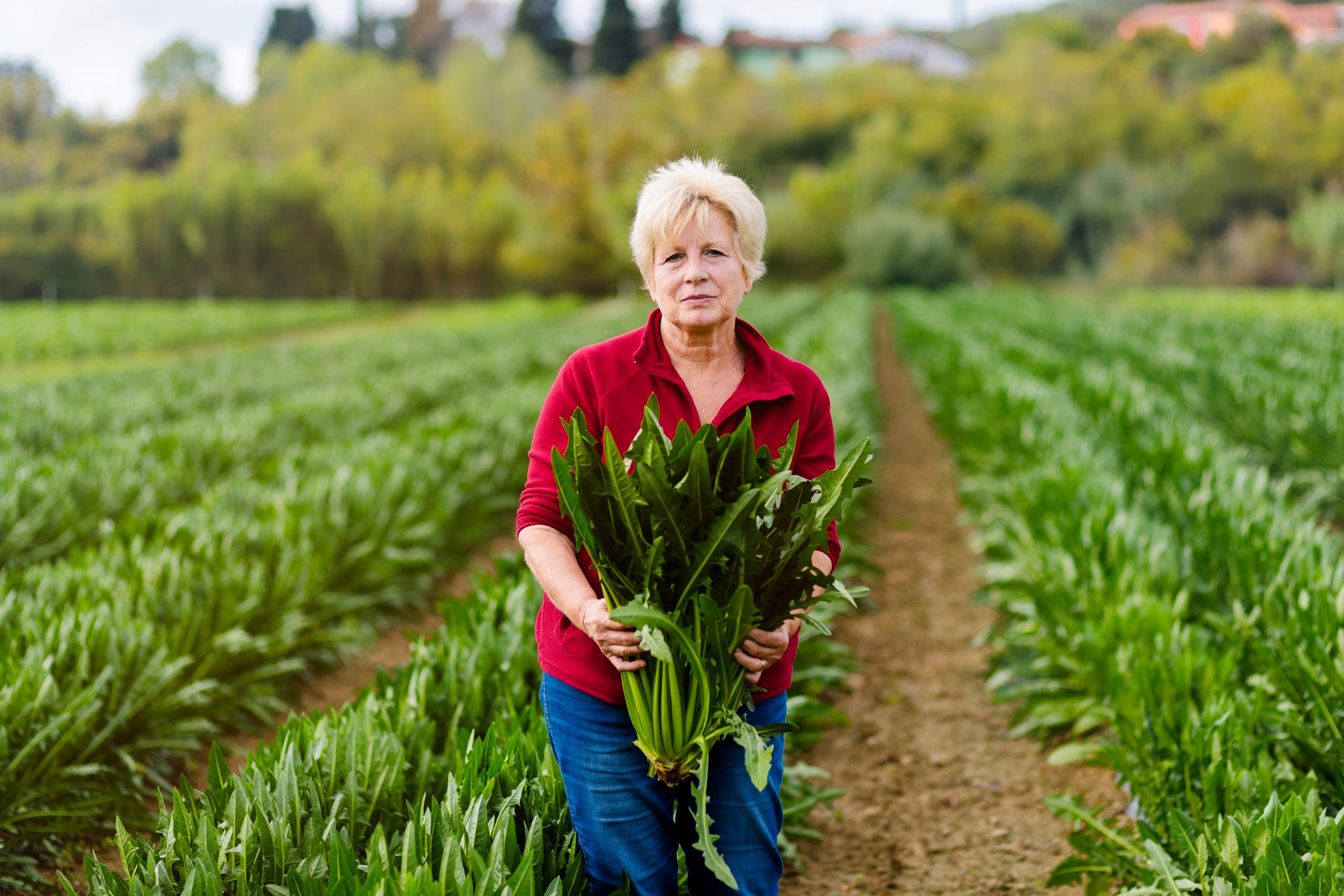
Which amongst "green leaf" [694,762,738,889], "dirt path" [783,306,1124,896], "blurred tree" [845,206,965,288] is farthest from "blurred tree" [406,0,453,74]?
"green leaf" [694,762,738,889]

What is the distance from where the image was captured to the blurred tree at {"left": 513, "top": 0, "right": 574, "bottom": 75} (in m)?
101

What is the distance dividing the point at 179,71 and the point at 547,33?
34355 mm

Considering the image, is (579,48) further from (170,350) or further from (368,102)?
(170,350)

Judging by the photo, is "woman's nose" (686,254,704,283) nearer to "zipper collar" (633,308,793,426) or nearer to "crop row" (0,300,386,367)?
"zipper collar" (633,308,793,426)

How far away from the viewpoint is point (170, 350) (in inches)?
985

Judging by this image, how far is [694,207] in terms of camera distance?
191cm

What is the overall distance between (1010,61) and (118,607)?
3371 inches

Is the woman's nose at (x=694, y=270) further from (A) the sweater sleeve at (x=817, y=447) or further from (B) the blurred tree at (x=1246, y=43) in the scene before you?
(B) the blurred tree at (x=1246, y=43)

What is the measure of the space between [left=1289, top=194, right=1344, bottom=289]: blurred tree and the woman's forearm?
152 feet

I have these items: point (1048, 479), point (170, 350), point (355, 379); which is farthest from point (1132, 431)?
point (170, 350)

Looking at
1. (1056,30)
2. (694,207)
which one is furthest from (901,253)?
(1056,30)

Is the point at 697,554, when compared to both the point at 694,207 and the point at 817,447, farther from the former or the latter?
the point at 694,207

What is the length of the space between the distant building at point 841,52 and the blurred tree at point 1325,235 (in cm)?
6255

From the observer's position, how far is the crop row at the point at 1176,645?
8.57ft
